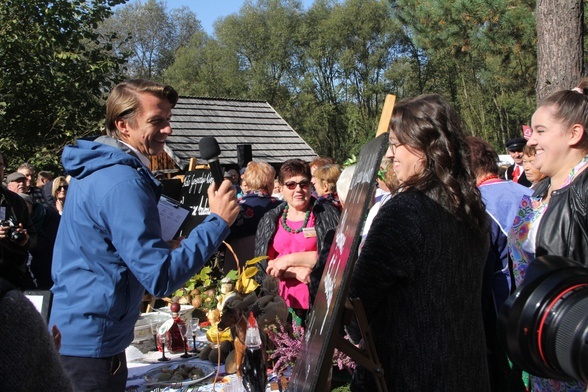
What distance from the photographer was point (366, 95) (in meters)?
35.1

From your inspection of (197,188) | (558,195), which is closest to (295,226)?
(197,188)

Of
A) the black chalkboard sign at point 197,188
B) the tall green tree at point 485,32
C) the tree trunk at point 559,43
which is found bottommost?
the black chalkboard sign at point 197,188

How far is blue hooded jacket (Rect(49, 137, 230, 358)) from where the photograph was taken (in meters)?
1.88

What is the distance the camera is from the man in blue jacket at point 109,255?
1885 mm

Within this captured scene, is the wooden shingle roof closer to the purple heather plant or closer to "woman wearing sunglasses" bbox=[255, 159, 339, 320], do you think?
"woman wearing sunglasses" bbox=[255, 159, 339, 320]

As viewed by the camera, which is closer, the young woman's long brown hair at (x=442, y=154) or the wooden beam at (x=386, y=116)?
the wooden beam at (x=386, y=116)

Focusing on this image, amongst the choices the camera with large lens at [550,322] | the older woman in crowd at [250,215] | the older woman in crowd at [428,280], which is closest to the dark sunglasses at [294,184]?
the older woman in crowd at [250,215]

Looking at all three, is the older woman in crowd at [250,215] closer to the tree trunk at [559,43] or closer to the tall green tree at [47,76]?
the tree trunk at [559,43]

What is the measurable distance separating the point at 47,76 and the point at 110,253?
7.60m

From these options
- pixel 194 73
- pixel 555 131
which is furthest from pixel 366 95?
pixel 555 131

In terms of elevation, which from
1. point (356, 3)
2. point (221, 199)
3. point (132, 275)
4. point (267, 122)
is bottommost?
point (132, 275)

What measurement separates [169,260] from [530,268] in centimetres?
114

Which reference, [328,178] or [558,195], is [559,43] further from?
[558,195]

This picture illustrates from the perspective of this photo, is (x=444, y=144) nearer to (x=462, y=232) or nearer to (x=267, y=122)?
(x=462, y=232)
